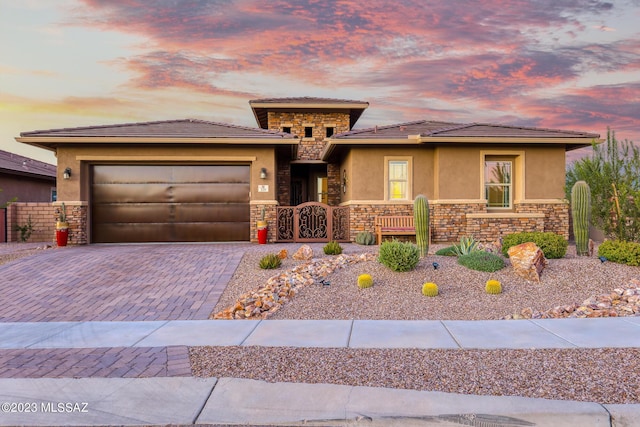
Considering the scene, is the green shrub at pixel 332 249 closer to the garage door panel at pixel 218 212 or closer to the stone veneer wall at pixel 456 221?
the stone veneer wall at pixel 456 221

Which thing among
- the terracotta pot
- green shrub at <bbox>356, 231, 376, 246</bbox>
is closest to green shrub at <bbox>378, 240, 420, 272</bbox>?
green shrub at <bbox>356, 231, 376, 246</bbox>

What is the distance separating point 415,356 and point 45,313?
21.7ft

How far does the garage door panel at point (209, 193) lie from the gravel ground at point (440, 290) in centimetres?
694

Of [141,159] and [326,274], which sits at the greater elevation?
[141,159]

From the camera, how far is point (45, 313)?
326 inches

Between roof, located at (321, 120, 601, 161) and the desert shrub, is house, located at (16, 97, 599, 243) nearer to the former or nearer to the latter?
roof, located at (321, 120, 601, 161)

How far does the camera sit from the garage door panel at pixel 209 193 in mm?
17797

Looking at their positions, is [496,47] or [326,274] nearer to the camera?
[326,274]

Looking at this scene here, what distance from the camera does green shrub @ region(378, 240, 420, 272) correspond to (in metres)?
10.3

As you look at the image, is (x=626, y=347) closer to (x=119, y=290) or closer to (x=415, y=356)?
(x=415, y=356)

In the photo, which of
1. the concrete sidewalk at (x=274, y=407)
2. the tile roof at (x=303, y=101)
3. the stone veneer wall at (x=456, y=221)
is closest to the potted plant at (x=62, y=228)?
the stone veneer wall at (x=456, y=221)

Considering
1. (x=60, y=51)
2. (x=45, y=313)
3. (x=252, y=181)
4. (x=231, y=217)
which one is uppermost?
(x=60, y=51)

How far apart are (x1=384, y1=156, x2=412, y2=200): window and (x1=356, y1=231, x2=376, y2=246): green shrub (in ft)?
7.14

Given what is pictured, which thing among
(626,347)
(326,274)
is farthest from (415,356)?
(326,274)
